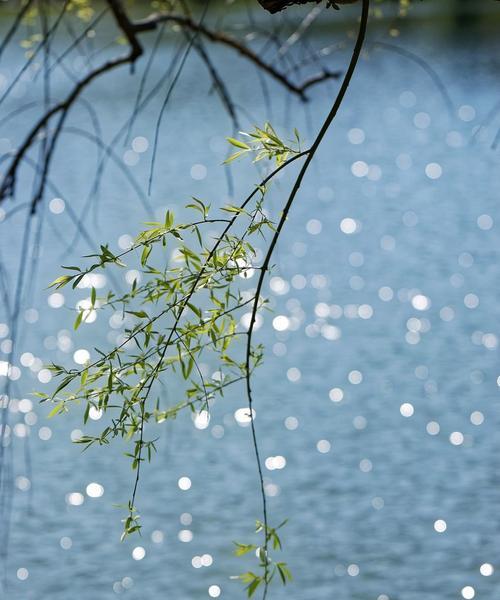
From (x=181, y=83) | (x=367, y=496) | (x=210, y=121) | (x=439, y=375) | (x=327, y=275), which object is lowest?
(x=367, y=496)

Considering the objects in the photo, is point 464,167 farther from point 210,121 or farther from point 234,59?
point 234,59

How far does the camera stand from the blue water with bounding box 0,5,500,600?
5.21 m

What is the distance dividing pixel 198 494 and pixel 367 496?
0.92 meters

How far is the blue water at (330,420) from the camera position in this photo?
5.21 m

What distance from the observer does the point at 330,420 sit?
21.8ft

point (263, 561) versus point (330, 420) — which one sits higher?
point (330, 420)

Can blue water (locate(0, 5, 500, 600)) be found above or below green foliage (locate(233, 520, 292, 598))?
above

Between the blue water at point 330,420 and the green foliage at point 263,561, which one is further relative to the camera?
the blue water at point 330,420

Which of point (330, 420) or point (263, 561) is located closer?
point (263, 561)

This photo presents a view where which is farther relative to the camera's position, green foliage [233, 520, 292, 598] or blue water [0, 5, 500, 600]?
blue water [0, 5, 500, 600]

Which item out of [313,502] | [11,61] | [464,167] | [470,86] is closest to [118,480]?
[313,502]

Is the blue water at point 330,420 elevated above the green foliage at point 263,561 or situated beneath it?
elevated above

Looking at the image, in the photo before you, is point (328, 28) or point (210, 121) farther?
point (328, 28)

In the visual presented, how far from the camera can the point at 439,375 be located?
23.1 feet
